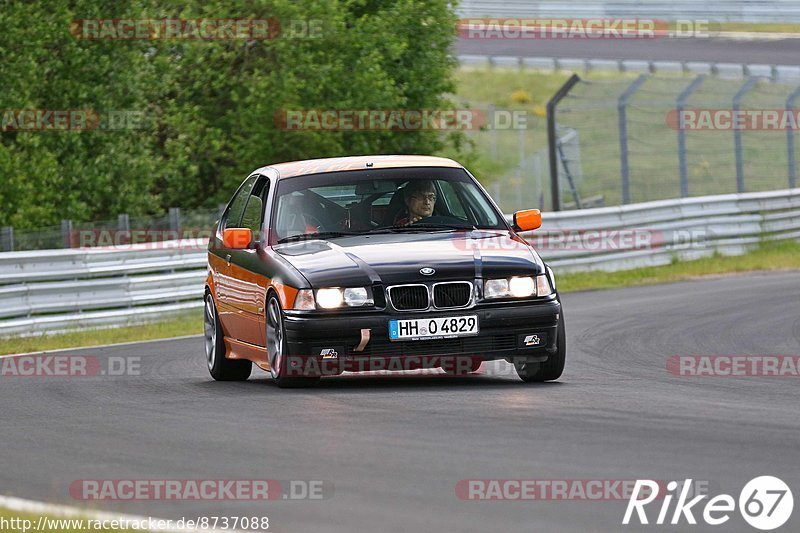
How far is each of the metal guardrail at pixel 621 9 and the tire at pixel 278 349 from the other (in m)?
34.2

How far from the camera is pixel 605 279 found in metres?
21.8

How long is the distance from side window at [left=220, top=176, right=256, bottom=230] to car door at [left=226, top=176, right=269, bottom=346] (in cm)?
7

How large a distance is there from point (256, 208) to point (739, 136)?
49.0 feet

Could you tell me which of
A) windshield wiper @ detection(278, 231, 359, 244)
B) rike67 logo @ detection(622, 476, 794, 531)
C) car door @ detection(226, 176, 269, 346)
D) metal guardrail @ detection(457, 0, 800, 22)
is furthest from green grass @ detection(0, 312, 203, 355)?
metal guardrail @ detection(457, 0, 800, 22)

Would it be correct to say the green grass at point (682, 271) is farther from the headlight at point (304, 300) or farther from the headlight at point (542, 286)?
the headlight at point (304, 300)

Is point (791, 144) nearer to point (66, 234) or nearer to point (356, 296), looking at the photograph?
point (66, 234)

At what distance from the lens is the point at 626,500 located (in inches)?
228

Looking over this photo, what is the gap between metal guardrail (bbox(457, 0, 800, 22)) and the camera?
43.2m

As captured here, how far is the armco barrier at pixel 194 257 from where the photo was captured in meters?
18.2

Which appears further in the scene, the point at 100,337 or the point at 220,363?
the point at 100,337

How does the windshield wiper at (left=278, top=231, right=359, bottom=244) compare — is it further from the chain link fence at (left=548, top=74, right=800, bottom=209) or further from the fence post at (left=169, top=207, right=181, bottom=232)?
the chain link fence at (left=548, top=74, right=800, bottom=209)

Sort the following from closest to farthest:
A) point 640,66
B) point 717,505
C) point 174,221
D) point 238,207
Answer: point 717,505
point 238,207
point 174,221
point 640,66

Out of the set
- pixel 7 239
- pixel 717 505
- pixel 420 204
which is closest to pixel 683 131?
pixel 7 239

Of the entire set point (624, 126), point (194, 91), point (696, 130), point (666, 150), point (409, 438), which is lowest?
point (409, 438)
